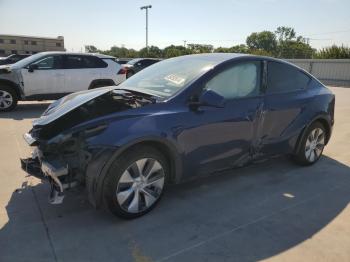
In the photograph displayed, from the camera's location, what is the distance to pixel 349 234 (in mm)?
3465

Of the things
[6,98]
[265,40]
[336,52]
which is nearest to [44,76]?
[6,98]

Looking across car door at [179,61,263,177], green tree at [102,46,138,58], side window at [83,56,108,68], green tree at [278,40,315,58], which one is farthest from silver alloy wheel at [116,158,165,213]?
green tree at [278,40,315,58]

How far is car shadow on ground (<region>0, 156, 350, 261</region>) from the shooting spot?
9.97 ft

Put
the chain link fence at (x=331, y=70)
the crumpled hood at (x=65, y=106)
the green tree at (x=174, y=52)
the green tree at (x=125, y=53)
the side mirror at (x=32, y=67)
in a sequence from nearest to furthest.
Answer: the crumpled hood at (x=65, y=106) → the side mirror at (x=32, y=67) → the chain link fence at (x=331, y=70) → the green tree at (x=174, y=52) → the green tree at (x=125, y=53)

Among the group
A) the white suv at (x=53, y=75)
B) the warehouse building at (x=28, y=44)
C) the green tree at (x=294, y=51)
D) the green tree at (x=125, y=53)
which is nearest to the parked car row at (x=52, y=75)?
the white suv at (x=53, y=75)

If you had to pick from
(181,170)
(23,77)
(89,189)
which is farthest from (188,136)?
(23,77)

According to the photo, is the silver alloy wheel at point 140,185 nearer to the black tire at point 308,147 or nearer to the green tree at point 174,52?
the black tire at point 308,147

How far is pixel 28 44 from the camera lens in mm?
92375

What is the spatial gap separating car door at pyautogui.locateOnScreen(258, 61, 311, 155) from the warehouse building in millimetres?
91160

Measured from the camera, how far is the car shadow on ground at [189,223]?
3039 millimetres

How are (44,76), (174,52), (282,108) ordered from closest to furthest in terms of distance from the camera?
(282,108) → (44,76) → (174,52)

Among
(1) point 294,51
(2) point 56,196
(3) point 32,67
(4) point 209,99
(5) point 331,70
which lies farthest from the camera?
(1) point 294,51

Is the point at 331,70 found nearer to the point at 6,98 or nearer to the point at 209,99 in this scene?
the point at 6,98

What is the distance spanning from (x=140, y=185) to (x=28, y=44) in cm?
9907
